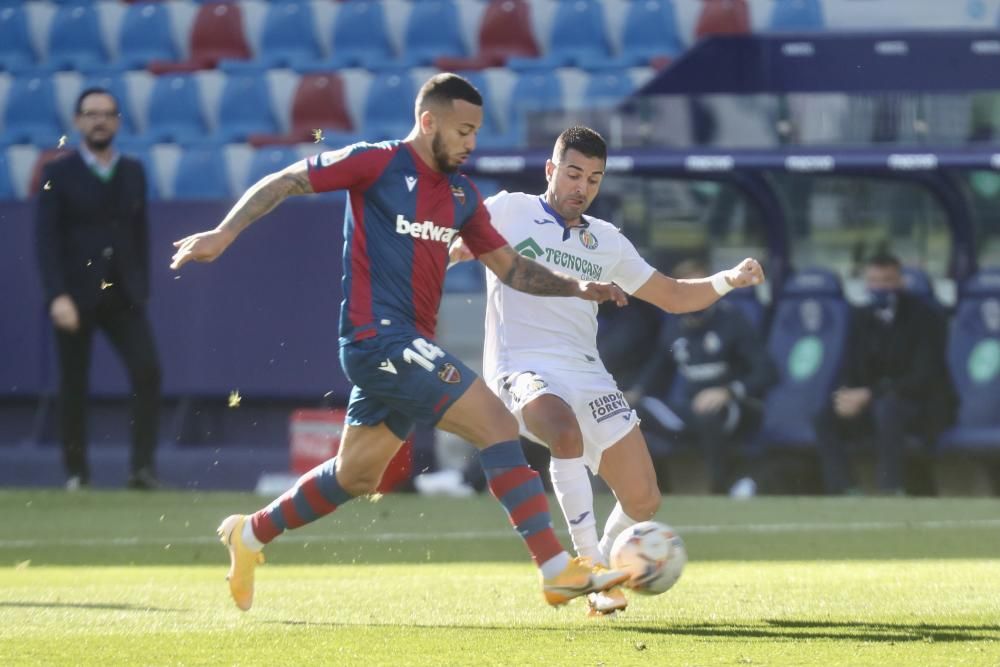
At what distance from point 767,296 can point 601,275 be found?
18.1ft

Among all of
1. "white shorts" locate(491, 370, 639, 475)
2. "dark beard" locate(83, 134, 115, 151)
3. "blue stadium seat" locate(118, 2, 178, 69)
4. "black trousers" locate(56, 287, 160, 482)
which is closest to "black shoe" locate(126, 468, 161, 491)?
"black trousers" locate(56, 287, 160, 482)

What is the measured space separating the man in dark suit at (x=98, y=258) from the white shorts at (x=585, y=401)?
510cm

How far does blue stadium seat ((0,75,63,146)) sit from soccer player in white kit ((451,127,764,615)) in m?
10.3

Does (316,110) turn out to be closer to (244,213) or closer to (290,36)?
(290,36)

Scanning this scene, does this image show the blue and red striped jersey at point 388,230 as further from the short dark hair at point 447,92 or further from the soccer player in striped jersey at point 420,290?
the short dark hair at point 447,92

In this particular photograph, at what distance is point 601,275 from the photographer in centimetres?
688

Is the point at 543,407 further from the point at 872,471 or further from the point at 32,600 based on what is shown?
the point at 872,471

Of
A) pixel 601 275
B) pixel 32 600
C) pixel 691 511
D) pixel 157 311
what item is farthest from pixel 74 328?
pixel 601 275

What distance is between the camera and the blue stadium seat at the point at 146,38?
55.6 feet

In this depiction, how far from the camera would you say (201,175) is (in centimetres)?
1548

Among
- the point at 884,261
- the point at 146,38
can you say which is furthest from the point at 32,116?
the point at 884,261

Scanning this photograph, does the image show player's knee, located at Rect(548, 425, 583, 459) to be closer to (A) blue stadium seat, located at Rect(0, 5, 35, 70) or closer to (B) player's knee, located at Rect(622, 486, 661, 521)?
(B) player's knee, located at Rect(622, 486, 661, 521)

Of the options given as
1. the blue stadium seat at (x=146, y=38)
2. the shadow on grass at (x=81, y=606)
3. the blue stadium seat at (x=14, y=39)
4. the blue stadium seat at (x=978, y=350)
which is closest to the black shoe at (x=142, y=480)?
the shadow on grass at (x=81, y=606)

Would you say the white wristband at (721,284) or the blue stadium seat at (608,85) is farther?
the blue stadium seat at (608,85)
